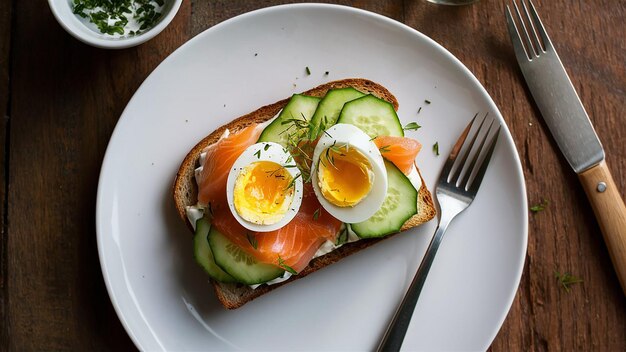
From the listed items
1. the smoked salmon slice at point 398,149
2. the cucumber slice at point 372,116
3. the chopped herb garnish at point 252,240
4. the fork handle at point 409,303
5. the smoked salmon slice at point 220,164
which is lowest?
the fork handle at point 409,303

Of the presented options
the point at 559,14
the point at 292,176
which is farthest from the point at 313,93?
the point at 559,14

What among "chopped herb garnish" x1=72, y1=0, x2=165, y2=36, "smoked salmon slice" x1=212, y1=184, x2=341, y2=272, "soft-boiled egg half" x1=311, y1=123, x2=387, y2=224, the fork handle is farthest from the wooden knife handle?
"chopped herb garnish" x1=72, y1=0, x2=165, y2=36

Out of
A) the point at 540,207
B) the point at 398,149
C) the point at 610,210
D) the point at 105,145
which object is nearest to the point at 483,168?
the point at 540,207

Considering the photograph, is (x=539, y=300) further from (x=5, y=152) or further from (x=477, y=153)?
(x=5, y=152)

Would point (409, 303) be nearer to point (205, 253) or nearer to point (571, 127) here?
point (205, 253)

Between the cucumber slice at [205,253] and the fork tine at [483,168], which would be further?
the fork tine at [483,168]

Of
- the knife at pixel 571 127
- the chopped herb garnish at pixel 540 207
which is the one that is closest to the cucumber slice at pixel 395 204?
the chopped herb garnish at pixel 540 207

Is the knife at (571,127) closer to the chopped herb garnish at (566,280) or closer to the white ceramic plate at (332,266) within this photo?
the chopped herb garnish at (566,280)
